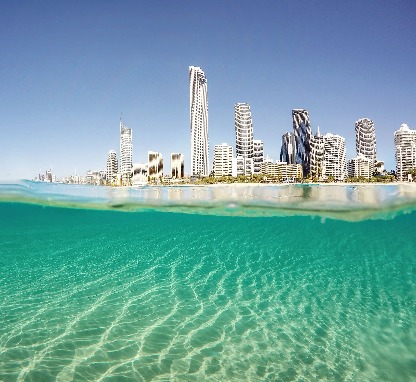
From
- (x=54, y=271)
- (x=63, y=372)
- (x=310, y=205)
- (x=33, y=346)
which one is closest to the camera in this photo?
(x=63, y=372)

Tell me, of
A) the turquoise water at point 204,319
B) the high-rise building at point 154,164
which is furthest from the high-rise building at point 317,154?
the turquoise water at point 204,319

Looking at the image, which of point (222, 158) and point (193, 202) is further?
point (222, 158)

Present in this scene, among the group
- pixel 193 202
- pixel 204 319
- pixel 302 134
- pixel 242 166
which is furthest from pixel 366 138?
pixel 204 319

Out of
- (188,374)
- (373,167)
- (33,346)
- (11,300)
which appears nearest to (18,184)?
(11,300)

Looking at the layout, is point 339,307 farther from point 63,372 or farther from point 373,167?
point 373,167

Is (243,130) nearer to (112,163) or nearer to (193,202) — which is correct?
(112,163)

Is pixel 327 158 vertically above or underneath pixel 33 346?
above
